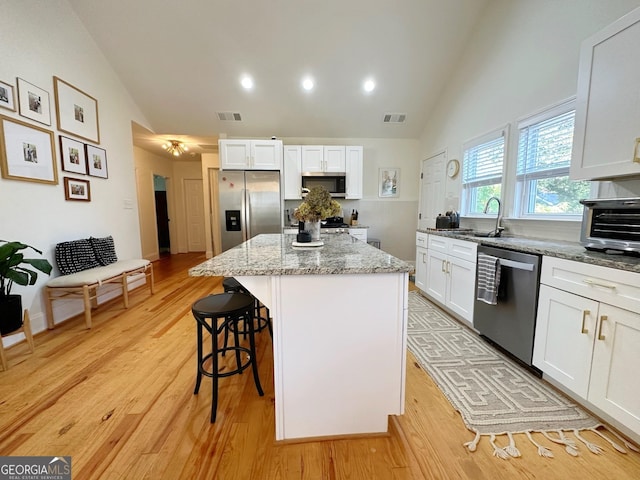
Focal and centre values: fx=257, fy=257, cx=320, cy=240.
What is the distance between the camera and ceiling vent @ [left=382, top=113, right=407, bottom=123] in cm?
441

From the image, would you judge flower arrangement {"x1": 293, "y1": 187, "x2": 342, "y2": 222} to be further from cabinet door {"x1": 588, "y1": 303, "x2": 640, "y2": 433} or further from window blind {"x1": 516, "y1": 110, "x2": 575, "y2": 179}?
window blind {"x1": 516, "y1": 110, "x2": 575, "y2": 179}

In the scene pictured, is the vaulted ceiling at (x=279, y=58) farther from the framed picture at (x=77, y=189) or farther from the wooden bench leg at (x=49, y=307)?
the wooden bench leg at (x=49, y=307)

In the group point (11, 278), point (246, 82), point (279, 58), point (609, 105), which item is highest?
point (279, 58)

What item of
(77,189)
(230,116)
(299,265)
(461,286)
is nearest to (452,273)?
(461,286)

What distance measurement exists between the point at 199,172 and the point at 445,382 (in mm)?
7066

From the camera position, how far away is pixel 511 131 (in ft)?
8.95

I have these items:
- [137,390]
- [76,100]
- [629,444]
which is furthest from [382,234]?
[76,100]

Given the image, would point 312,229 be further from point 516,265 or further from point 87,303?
point 87,303

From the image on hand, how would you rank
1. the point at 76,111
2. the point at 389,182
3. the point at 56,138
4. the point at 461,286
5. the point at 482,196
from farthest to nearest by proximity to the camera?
the point at 389,182 < the point at 482,196 < the point at 76,111 < the point at 56,138 < the point at 461,286

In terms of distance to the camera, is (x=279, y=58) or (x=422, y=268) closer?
(x=422, y=268)

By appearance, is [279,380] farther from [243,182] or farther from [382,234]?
[382,234]

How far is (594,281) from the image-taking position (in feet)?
4.55

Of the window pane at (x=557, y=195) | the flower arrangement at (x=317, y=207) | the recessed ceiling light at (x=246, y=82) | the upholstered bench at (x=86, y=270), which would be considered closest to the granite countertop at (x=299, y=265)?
the flower arrangement at (x=317, y=207)

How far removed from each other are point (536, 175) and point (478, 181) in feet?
2.55
